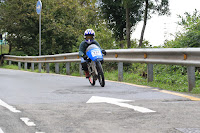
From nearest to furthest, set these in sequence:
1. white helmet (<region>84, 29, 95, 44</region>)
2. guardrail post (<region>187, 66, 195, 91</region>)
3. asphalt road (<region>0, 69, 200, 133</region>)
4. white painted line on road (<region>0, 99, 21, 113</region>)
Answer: asphalt road (<region>0, 69, 200, 133</region>) → white painted line on road (<region>0, 99, 21, 113</region>) → guardrail post (<region>187, 66, 195, 91</region>) → white helmet (<region>84, 29, 95, 44</region>)

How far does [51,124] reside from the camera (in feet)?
16.3

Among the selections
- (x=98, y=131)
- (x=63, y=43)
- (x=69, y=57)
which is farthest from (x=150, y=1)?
(x=98, y=131)

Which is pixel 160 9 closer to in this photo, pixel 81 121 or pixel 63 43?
pixel 63 43

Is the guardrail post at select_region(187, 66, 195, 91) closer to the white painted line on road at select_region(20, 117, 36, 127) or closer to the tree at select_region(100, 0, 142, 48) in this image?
the white painted line on road at select_region(20, 117, 36, 127)

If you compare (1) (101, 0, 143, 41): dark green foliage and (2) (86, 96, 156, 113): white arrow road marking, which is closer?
(2) (86, 96, 156, 113): white arrow road marking

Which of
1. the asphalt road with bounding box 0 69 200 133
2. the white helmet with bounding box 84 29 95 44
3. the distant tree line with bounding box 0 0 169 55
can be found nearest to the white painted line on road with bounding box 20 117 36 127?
the asphalt road with bounding box 0 69 200 133

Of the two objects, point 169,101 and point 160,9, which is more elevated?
point 160,9

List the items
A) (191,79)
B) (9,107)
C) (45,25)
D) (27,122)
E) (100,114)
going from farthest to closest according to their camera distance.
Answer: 1. (45,25)
2. (191,79)
3. (9,107)
4. (100,114)
5. (27,122)

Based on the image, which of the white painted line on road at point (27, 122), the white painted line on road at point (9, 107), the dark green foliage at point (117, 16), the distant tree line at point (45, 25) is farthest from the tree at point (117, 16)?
the white painted line on road at point (27, 122)

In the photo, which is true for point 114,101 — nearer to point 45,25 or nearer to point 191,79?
point 191,79

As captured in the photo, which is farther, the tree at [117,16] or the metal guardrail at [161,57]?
the tree at [117,16]

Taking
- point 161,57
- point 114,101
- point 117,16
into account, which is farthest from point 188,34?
point 117,16

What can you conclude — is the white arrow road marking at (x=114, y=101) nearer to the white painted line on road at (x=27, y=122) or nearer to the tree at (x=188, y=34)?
the white painted line on road at (x=27, y=122)

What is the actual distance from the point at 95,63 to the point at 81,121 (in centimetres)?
561
